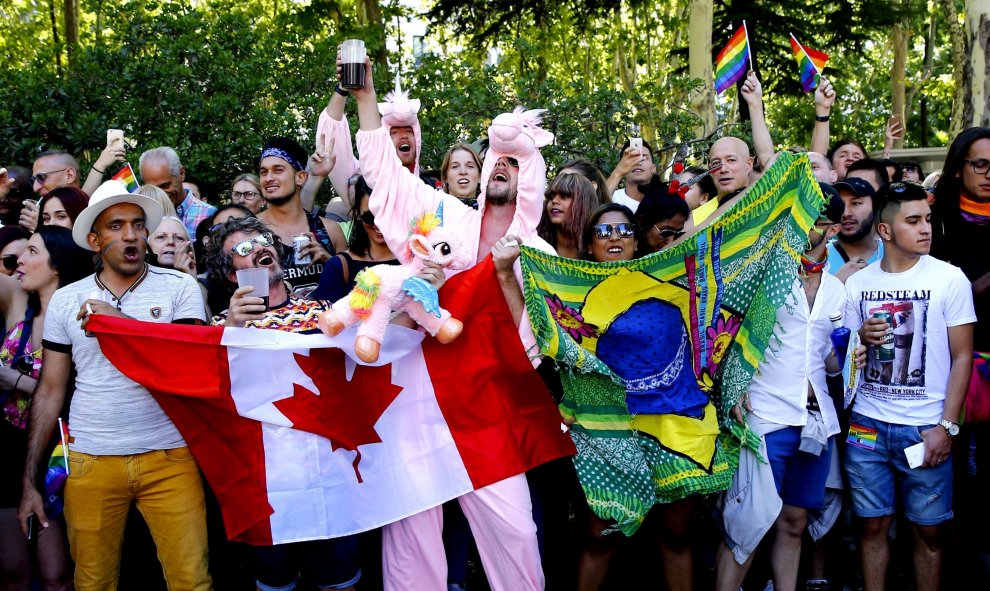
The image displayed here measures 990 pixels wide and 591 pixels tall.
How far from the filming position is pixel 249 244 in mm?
4066

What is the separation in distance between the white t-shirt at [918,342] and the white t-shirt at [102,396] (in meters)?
3.48

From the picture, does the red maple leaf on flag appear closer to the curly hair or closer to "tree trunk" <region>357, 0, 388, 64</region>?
the curly hair

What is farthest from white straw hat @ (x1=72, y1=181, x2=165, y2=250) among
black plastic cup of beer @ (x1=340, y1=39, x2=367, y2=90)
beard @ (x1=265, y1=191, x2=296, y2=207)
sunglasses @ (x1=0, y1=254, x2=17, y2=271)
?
black plastic cup of beer @ (x1=340, y1=39, x2=367, y2=90)

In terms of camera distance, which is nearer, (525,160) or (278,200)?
(525,160)

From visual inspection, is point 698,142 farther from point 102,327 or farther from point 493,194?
point 102,327

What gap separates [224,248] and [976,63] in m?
7.66

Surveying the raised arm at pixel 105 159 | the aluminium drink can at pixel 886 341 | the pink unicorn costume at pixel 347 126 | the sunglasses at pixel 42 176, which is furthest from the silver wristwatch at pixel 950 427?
the sunglasses at pixel 42 176

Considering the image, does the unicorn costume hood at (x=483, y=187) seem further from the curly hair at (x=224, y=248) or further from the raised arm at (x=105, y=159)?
the raised arm at (x=105, y=159)

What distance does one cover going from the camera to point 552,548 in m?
5.12

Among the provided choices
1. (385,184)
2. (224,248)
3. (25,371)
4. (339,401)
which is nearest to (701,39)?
(385,184)

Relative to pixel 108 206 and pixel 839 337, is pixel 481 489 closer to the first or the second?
pixel 839 337

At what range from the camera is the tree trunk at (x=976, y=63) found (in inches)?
326

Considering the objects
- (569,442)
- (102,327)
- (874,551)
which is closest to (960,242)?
(874,551)

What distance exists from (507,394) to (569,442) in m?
0.39
